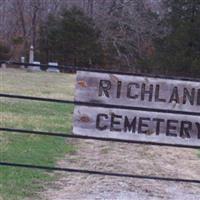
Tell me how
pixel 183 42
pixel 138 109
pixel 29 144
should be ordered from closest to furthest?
pixel 138 109 → pixel 29 144 → pixel 183 42

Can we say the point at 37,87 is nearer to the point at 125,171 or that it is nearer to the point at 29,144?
the point at 29,144

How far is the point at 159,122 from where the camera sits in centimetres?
608

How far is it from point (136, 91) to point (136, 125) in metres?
0.32

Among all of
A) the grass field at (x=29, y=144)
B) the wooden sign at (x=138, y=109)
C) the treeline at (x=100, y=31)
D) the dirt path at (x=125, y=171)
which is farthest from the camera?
the treeline at (x=100, y=31)

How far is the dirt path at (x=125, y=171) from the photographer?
24.4 ft

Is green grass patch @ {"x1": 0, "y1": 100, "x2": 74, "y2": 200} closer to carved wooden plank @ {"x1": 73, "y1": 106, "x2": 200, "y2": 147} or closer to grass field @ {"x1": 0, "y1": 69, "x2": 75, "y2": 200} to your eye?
grass field @ {"x1": 0, "y1": 69, "x2": 75, "y2": 200}

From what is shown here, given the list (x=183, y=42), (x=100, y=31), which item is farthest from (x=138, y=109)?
(x=100, y=31)

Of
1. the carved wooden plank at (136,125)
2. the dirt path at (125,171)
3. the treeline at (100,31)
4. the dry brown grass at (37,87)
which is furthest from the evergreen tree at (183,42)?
the carved wooden plank at (136,125)

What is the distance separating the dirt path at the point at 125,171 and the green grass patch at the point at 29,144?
0.23 metres

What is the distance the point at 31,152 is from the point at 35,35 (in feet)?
145

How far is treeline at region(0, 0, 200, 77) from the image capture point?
40.5 m

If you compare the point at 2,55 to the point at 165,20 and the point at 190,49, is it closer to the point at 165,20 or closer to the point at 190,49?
the point at 165,20

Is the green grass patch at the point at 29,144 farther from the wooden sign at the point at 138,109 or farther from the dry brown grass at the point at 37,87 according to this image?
the dry brown grass at the point at 37,87

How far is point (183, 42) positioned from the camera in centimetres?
3844
